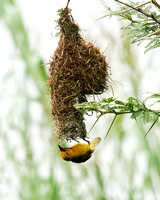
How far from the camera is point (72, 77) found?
2.23 metres

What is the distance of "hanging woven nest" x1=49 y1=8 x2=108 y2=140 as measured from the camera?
221 cm

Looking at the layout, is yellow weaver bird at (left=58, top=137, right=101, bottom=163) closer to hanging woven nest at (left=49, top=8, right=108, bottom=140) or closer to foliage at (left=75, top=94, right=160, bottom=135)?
hanging woven nest at (left=49, top=8, right=108, bottom=140)

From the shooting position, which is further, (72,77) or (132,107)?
(72,77)

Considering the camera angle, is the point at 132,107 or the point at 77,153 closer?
the point at 132,107

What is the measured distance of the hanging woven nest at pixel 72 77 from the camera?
2213 millimetres

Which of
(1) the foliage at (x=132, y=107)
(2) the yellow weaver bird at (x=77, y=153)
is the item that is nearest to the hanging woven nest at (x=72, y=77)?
(2) the yellow weaver bird at (x=77, y=153)

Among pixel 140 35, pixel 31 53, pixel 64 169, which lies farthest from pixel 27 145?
pixel 140 35

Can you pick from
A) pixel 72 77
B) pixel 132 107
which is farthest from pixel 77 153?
pixel 132 107

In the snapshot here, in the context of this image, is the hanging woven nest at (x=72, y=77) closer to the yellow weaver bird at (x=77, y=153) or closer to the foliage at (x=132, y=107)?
the yellow weaver bird at (x=77, y=153)

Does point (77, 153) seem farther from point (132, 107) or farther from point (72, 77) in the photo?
point (132, 107)

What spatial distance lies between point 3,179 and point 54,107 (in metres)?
1.45

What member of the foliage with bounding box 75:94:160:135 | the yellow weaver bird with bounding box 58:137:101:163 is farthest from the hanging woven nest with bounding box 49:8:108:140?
the foliage with bounding box 75:94:160:135

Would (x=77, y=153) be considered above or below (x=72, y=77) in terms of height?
below

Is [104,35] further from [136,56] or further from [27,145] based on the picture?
[27,145]
